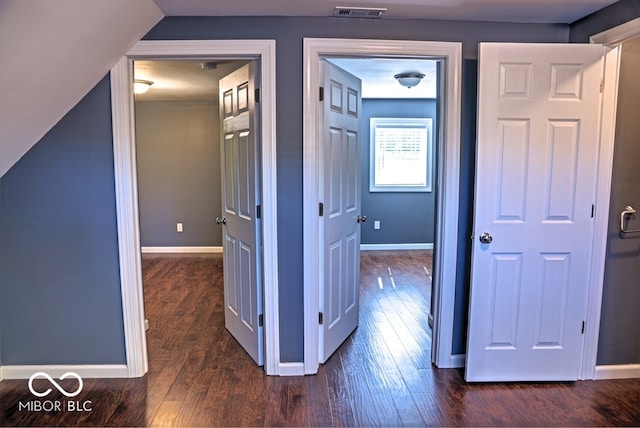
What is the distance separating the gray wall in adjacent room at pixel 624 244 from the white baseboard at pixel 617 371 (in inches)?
1.2

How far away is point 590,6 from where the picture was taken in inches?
86.4

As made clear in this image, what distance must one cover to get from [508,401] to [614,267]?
1041 millimetres

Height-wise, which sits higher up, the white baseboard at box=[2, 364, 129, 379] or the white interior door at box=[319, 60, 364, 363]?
the white interior door at box=[319, 60, 364, 363]

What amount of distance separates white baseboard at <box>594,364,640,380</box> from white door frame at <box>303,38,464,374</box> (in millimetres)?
845

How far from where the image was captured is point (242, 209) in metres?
2.75

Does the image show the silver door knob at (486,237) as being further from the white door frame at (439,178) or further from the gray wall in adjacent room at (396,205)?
the gray wall in adjacent room at (396,205)

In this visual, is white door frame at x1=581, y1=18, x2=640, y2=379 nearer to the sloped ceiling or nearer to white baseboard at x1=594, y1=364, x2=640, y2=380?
white baseboard at x1=594, y1=364, x2=640, y2=380

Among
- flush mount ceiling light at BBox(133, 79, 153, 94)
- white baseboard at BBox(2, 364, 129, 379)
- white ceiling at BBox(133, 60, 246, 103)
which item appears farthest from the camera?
flush mount ceiling light at BBox(133, 79, 153, 94)

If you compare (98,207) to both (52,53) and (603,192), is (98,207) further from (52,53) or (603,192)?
(603,192)

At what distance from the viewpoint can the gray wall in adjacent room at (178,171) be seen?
227 inches

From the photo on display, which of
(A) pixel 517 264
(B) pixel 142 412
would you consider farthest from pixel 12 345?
(A) pixel 517 264

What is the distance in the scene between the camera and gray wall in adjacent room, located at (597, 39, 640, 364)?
92.8 inches

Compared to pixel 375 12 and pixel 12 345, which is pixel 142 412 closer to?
pixel 12 345

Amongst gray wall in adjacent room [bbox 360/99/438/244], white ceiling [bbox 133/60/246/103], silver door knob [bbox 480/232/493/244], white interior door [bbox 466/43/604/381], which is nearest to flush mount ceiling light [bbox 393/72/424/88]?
gray wall in adjacent room [bbox 360/99/438/244]
